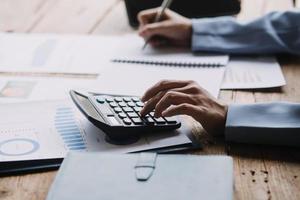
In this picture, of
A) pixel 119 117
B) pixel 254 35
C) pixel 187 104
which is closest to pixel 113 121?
pixel 119 117

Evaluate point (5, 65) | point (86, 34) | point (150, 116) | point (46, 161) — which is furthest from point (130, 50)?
point (46, 161)

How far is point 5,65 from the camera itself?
3.66 feet

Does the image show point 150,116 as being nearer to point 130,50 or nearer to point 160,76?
point 160,76

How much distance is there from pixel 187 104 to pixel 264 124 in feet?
0.39

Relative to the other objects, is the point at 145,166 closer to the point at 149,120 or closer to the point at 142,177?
the point at 142,177

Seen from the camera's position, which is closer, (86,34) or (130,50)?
(130,50)

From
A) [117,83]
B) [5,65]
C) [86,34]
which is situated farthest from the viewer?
[86,34]

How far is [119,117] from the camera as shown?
805mm

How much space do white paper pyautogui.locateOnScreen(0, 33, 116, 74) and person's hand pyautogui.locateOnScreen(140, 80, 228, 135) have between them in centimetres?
24

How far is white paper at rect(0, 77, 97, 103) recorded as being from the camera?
96 cm

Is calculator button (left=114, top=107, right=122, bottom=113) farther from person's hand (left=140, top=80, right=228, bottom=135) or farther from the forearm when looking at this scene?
the forearm

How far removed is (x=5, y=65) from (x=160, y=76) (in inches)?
13.0

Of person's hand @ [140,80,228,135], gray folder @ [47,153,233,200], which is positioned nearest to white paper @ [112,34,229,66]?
person's hand @ [140,80,228,135]

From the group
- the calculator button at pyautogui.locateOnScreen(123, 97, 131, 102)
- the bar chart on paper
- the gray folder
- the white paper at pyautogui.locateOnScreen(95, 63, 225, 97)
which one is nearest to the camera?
the gray folder
